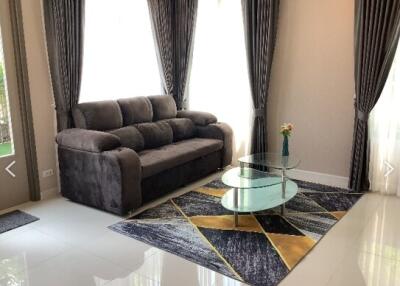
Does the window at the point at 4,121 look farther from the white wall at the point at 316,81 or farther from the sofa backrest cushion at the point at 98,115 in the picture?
the white wall at the point at 316,81

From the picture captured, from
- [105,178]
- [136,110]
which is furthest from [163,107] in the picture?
[105,178]

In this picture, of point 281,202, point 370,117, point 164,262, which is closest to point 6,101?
point 164,262

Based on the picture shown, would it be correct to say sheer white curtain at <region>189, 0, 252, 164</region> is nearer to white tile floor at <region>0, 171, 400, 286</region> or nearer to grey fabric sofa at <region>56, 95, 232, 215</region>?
grey fabric sofa at <region>56, 95, 232, 215</region>

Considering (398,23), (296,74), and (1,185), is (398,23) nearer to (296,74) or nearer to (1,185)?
(296,74)

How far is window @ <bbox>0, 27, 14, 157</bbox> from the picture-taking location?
3.47m

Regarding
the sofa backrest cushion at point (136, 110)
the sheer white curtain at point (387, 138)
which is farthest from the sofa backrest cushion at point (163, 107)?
the sheer white curtain at point (387, 138)

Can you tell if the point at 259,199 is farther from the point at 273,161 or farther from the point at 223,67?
the point at 223,67

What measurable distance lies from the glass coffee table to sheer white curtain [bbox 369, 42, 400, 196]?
979mm

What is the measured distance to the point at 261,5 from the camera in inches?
169

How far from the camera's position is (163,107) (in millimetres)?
4738

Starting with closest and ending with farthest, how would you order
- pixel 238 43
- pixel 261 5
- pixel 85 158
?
pixel 85 158 → pixel 261 5 → pixel 238 43

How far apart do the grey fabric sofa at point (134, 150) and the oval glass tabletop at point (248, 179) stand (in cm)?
74

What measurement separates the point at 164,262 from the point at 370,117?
9.05 feet

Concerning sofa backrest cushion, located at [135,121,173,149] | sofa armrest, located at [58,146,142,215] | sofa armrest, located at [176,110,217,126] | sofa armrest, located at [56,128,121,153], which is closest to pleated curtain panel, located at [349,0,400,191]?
sofa armrest, located at [176,110,217,126]
